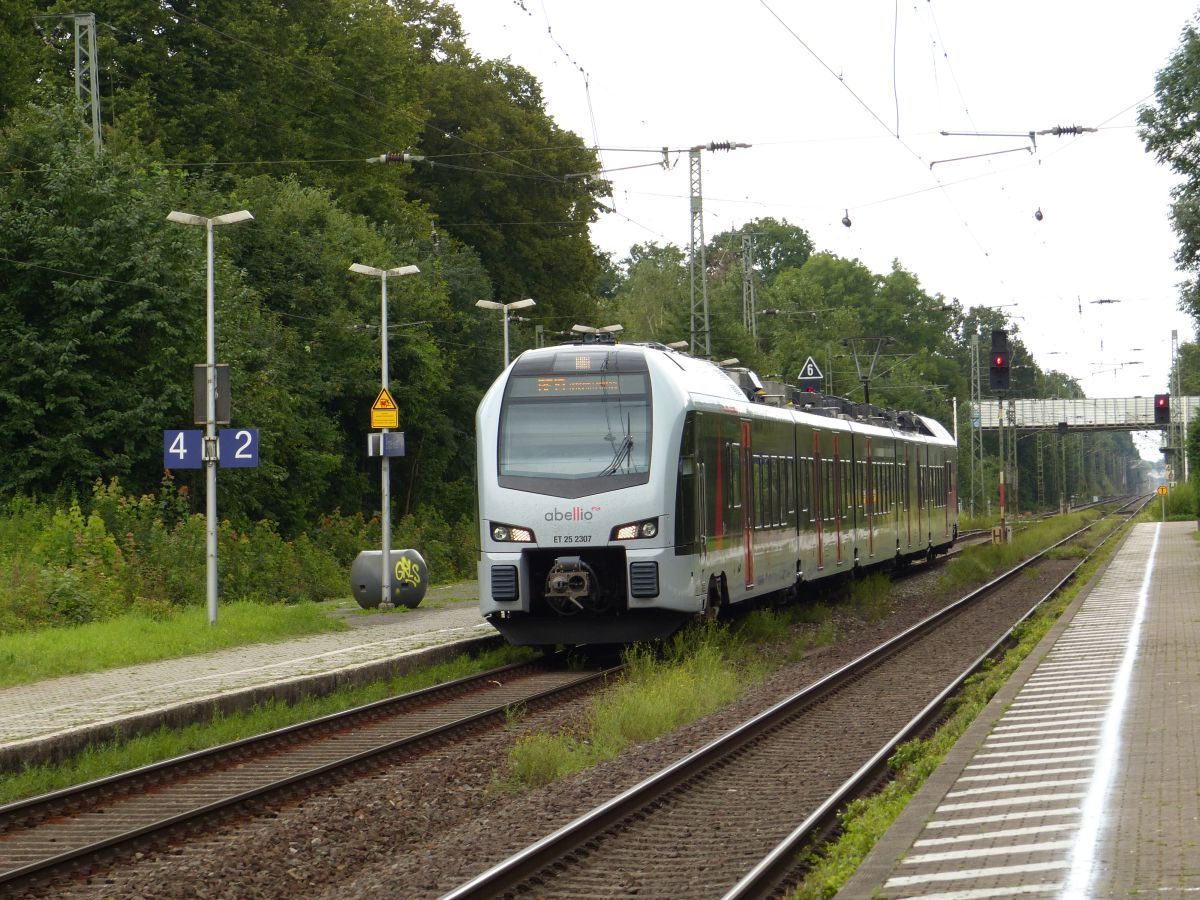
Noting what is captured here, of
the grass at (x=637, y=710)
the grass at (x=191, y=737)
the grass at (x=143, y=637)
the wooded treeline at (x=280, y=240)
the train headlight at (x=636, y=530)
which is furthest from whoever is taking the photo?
the wooded treeline at (x=280, y=240)

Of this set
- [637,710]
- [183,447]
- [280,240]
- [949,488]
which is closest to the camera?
[637,710]

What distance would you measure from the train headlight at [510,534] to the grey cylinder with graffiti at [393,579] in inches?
292

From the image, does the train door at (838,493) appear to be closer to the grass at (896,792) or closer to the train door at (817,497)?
the train door at (817,497)

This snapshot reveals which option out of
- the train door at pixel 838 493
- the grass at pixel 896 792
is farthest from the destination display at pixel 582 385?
the train door at pixel 838 493

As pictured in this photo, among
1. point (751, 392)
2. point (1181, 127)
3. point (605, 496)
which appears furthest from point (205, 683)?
point (1181, 127)

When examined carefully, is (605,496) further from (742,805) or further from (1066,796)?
(1066,796)

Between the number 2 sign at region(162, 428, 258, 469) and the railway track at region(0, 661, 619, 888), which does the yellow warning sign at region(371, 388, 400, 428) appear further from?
the railway track at region(0, 661, 619, 888)

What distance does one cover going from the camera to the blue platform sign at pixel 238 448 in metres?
20.7

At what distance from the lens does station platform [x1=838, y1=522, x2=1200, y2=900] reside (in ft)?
22.9

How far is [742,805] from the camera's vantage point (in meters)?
10.4

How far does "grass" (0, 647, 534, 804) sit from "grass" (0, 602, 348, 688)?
2.84m

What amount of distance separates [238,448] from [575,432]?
17.1ft

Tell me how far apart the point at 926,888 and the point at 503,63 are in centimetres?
5262

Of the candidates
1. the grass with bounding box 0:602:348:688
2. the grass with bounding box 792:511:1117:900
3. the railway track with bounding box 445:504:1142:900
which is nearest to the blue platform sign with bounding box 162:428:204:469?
the grass with bounding box 0:602:348:688
